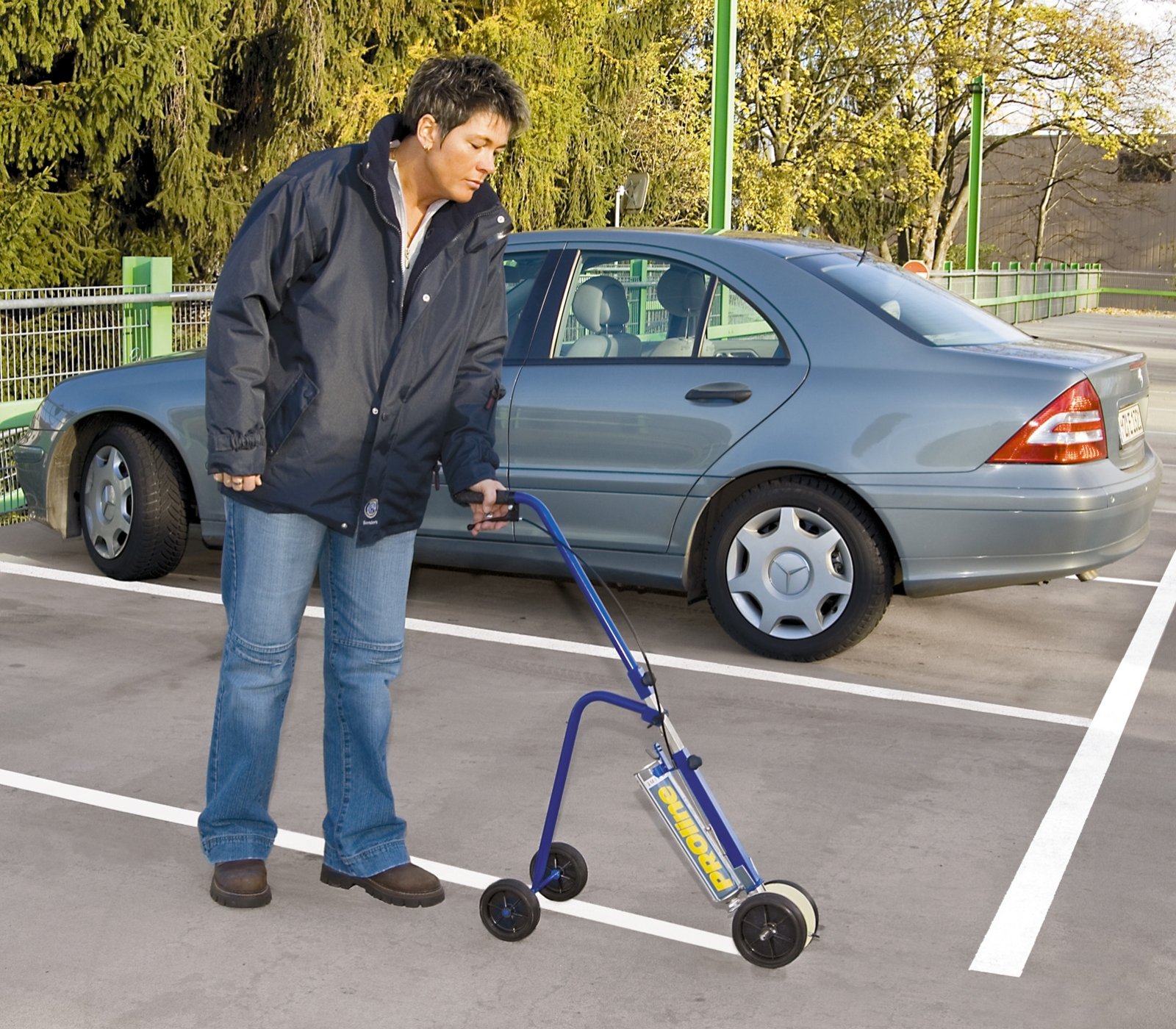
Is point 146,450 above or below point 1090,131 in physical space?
below

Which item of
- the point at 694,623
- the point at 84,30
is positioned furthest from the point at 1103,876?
the point at 84,30

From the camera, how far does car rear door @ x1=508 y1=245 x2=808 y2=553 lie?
623 cm

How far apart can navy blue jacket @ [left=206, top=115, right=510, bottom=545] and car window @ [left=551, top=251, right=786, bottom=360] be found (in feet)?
8.58

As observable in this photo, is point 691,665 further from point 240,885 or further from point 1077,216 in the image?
point 1077,216

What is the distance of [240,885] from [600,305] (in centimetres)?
332

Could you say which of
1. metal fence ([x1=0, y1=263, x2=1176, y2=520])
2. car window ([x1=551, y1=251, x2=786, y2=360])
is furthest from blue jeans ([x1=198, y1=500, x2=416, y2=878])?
metal fence ([x1=0, y1=263, x2=1176, y2=520])

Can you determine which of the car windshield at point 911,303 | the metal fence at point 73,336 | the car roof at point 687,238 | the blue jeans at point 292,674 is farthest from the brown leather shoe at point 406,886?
the metal fence at point 73,336

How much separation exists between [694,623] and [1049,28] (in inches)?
1327

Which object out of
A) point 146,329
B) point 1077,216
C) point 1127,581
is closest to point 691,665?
point 1127,581

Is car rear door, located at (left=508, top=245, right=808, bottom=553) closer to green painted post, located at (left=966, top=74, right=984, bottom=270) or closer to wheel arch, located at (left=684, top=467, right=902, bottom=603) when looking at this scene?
wheel arch, located at (left=684, top=467, right=902, bottom=603)

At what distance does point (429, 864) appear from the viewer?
416 centimetres

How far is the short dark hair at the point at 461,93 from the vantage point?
3.51m

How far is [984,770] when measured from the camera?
5031mm

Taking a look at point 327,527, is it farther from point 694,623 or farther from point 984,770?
point 694,623
